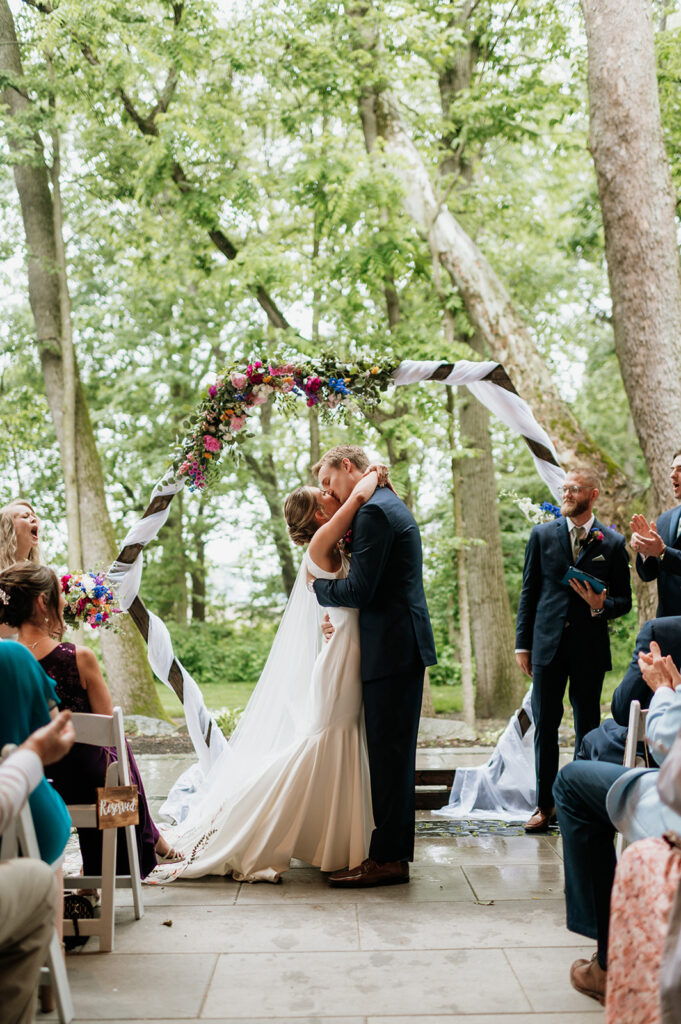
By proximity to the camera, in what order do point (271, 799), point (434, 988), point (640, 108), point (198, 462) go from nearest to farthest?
point (434, 988)
point (271, 799)
point (198, 462)
point (640, 108)

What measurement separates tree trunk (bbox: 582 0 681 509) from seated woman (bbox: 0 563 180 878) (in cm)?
531

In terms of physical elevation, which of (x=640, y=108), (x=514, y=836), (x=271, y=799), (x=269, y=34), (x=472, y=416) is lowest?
(x=514, y=836)

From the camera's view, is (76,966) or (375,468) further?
(375,468)

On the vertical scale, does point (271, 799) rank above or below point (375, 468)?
below

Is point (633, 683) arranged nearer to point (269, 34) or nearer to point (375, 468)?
point (375, 468)

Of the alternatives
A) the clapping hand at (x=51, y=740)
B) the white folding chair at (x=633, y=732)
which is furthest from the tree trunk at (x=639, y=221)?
the clapping hand at (x=51, y=740)

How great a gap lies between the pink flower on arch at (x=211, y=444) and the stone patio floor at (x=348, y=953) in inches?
95.5

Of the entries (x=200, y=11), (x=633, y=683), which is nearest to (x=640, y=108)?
(x=200, y=11)

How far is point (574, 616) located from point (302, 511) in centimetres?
158

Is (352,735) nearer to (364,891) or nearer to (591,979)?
(364,891)

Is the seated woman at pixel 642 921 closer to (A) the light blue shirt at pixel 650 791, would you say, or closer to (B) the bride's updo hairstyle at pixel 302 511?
(A) the light blue shirt at pixel 650 791

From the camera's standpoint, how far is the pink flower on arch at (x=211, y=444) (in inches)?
217

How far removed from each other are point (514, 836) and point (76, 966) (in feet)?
8.29

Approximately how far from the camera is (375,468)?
442 centimetres
